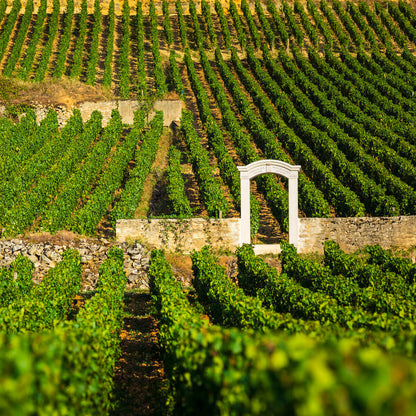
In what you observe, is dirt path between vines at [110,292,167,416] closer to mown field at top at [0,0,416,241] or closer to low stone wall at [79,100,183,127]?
mown field at top at [0,0,416,241]

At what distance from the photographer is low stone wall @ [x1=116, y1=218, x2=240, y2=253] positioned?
21625 mm

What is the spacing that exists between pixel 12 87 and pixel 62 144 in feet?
32.5

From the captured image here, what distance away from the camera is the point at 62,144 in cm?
3080

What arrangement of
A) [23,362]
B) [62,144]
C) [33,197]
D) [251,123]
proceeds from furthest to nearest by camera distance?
[251,123] → [62,144] → [33,197] → [23,362]

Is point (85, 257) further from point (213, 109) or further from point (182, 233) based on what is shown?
point (213, 109)

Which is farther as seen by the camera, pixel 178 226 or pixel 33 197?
pixel 33 197

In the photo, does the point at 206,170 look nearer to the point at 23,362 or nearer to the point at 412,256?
the point at 412,256

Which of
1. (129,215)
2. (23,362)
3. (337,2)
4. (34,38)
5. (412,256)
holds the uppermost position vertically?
(337,2)

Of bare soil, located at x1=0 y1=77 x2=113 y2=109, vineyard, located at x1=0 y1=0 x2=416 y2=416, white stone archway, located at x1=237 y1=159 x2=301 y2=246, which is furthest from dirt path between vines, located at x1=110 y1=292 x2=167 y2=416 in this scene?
bare soil, located at x1=0 y1=77 x2=113 y2=109

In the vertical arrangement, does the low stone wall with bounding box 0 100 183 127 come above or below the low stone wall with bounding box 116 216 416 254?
above

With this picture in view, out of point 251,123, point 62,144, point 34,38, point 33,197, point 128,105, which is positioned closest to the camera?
point 33,197

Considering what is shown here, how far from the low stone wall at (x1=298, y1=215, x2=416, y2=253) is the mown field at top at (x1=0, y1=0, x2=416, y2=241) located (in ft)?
5.32

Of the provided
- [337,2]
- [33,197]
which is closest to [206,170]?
[33,197]

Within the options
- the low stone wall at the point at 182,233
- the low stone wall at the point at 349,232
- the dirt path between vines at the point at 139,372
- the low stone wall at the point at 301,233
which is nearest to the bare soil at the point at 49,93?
the low stone wall at the point at 182,233
